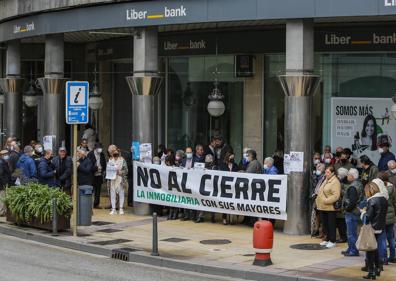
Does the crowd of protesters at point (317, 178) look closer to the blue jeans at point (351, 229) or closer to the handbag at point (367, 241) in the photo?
the blue jeans at point (351, 229)

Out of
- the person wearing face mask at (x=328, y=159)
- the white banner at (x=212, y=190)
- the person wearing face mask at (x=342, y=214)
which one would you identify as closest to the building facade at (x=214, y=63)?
the white banner at (x=212, y=190)

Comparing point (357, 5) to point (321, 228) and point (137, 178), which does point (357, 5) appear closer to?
point (321, 228)

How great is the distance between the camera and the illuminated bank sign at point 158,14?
1983 cm

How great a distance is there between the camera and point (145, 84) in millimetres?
20844

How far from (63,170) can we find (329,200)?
794 cm

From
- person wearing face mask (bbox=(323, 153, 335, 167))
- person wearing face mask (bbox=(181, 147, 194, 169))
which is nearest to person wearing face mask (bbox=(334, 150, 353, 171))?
person wearing face mask (bbox=(323, 153, 335, 167))

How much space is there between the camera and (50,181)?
20.6m

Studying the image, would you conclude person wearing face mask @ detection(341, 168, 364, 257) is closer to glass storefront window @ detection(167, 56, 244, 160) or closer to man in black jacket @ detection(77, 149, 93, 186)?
man in black jacket @ detection(77, 149, 93, 186)

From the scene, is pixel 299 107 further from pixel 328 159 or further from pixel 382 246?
pixel 382 246

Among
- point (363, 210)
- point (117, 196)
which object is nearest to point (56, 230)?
point (117, 196)

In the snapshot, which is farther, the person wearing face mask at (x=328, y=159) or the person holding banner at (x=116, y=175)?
the person holding banner at (x=116, y=175)

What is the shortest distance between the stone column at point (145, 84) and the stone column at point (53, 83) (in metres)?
4.07

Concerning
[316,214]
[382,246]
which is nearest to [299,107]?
[316,214]

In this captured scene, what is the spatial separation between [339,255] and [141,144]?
7.30 metres
